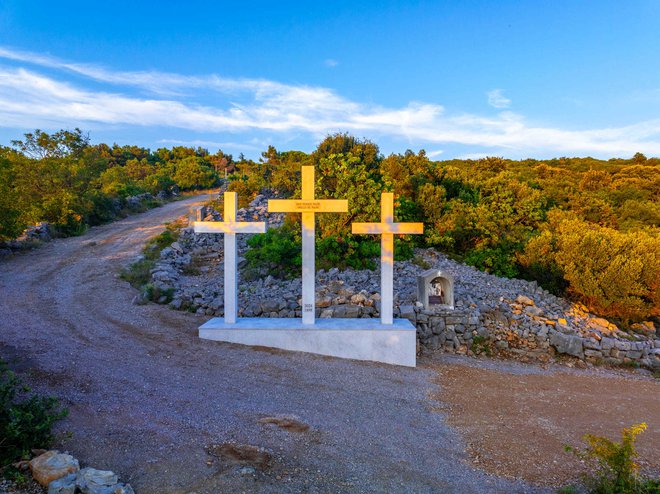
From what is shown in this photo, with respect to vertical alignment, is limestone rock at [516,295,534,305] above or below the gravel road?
above

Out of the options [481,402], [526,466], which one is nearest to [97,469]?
[526,466]

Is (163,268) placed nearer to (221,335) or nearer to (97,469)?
(221,335)

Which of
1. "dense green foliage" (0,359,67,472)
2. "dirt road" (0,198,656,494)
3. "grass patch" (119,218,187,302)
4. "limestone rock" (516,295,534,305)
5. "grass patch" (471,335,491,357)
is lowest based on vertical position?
"grass patch" (471,335,491,357)

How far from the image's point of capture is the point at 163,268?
13.0 m

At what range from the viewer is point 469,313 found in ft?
31.3

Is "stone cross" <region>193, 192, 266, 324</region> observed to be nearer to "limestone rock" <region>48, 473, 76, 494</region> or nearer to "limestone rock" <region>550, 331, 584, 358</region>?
"limestone rock" <region>48, 473, 76, 494</region>

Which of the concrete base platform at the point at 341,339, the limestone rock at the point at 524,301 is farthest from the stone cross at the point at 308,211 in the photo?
the limestone rock at the point at 524,301

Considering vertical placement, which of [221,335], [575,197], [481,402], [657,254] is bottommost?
[481,402]

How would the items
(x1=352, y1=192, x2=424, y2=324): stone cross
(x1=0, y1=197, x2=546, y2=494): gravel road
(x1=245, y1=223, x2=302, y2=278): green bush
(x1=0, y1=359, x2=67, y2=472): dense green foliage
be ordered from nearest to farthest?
(x1=0, y1=359, x2=67, y2=472): dense green foliage → (x1=0, y1=197, x2=546, y2=494): gravel road → (x1=352, y1=192, x2=424, y2=324): stone cross → (x1=245, y1=223, x2=302, y2=278): green bush

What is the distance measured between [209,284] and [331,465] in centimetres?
874

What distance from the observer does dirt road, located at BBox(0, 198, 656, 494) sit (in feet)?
12.4

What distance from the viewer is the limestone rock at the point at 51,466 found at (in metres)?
3.25

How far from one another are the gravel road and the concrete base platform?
23 cm

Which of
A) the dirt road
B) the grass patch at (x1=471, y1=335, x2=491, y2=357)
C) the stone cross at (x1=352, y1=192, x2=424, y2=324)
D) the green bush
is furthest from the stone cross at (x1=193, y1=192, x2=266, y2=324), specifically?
the grass patch at (x1=471, y1=335, x2=491, y2=357)
